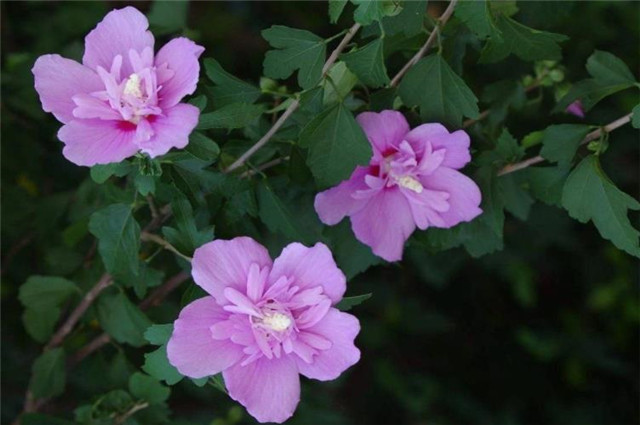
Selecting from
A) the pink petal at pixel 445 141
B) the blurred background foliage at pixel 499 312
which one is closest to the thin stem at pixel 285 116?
the pink petal at pixel 445 141

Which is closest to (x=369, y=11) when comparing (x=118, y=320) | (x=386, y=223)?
(x=386, y=223)

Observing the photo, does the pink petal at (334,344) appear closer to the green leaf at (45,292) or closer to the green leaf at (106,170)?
the green leaf at (106,170)

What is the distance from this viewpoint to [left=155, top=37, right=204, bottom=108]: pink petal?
30.9 inches

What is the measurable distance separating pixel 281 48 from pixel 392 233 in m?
0.26

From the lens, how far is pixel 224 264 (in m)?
0.80

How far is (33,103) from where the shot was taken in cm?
140

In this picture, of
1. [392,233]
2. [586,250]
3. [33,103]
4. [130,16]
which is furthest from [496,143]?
[586,250]

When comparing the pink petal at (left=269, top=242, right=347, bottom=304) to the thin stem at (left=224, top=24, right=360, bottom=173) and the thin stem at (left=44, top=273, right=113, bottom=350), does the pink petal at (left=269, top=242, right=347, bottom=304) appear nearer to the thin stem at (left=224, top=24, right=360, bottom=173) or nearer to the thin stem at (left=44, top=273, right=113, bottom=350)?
the thin stem at (left=224, top=24, right=360, bottom=173)

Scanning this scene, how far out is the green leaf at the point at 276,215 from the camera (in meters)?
0.98

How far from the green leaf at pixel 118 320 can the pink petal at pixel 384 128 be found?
40 centimetres

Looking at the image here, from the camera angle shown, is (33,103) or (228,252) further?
(33,103)

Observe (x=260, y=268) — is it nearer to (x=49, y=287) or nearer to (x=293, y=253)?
(x=293, y=253)

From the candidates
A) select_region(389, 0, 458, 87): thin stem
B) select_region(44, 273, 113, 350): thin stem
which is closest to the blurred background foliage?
select_region(44, 273, 113, 350): thin stem

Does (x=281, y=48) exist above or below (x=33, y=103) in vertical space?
above
